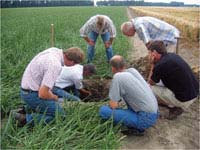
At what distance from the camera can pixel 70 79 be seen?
5.66 metres

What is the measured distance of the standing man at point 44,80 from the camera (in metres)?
4.22

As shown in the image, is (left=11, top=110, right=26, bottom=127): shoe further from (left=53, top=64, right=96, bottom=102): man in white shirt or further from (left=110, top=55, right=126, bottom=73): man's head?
(left=110, top=55, right=126, bottom=73): man's head

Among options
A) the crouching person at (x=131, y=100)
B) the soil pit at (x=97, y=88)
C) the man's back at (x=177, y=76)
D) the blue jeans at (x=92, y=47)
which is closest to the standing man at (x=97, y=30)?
the blue jeans at (x=92, y=47)

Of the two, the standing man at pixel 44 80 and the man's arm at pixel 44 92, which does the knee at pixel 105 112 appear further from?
the man's arm at pixel 44 92

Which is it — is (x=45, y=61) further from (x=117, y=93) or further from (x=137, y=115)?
(x=137, y=115)

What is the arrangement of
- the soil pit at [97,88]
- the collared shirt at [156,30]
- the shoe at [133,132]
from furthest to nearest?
the collared shirt at [156,30] < the soil pit at [97,88] < the shoe at [133,132]

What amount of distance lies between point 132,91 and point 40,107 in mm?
1144

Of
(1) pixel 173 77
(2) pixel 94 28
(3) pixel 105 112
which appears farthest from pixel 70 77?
(2) pixel 94 28

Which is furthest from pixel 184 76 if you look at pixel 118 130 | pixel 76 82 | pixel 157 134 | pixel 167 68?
pixel 76 82

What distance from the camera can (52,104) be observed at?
15.3 ft

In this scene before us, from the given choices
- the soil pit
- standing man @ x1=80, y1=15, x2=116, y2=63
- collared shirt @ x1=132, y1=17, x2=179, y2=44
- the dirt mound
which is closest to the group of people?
the soil pit

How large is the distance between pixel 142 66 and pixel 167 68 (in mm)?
2935

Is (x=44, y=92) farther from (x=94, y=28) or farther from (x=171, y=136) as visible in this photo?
(x=94, y=28)

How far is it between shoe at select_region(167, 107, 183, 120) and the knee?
1.15m
